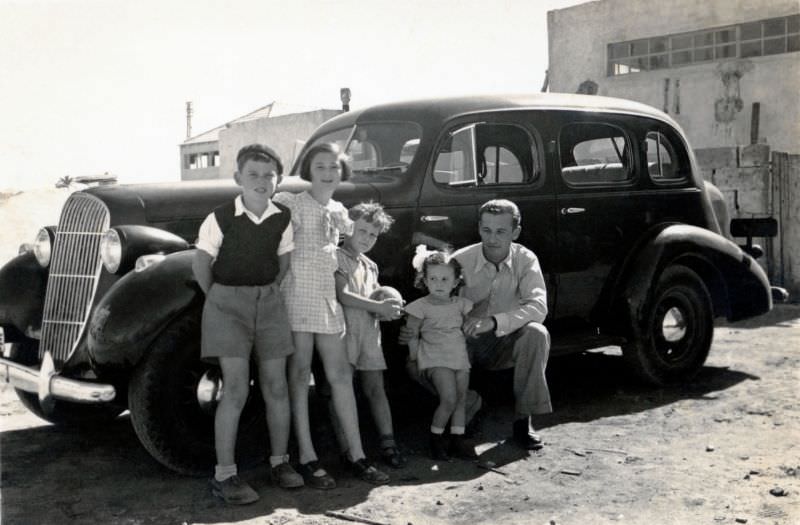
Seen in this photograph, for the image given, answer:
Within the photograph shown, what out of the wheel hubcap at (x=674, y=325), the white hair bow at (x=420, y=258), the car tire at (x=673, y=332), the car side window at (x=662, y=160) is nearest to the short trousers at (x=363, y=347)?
the white hair bow at (x=420, y=258)

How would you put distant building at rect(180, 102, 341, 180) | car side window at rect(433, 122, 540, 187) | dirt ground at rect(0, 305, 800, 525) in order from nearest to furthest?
dirt ground at rect(0, 305, 800, 525) < car side window at rect(433, 122, 540, 187) < distant building at rect(180, 102, 341, 180)

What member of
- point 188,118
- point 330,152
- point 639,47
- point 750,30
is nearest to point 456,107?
point 330,152

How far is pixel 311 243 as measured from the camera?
399 cm

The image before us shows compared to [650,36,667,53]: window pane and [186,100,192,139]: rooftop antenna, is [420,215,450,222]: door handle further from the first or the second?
[186,100,192,139]: rooftop antenna

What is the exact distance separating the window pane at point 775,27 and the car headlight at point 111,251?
621 inches

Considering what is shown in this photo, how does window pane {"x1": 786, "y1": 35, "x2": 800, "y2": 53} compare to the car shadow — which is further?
window pane {"x1": 786, "y1": 35, "x2": 800, "y2": 53}

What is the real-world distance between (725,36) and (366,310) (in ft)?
51.0

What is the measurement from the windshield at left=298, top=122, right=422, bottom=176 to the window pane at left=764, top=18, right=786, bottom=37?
1390cm

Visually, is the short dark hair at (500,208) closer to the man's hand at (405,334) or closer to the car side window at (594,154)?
the man's hand at (405,334)

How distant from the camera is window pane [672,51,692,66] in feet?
58.2

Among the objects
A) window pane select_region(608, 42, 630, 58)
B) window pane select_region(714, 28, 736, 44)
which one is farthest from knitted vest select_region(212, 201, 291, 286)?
window pane select_region(608, 42, 630, 58)

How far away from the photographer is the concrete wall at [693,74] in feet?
53.5

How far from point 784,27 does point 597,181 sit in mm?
12950

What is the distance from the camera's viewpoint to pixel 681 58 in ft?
58.5
